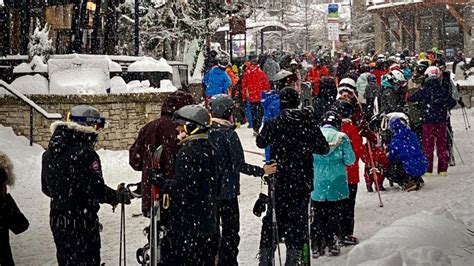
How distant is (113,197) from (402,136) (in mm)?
5606

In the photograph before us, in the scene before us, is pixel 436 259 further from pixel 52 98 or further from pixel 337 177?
pixel 52 98

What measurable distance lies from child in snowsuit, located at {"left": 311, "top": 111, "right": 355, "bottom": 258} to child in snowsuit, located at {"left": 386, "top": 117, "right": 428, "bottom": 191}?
118 inches

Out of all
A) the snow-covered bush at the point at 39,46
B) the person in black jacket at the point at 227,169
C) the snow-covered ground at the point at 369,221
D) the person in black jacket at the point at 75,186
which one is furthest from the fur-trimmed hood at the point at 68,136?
the snow-covered bush at the point at 39,46

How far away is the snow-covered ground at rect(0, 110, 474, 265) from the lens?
525 cm

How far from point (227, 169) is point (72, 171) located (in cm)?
149

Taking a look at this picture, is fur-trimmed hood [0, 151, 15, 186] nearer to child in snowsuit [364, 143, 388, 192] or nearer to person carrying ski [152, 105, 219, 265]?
person carrying ski [152, 105, 219, 265]

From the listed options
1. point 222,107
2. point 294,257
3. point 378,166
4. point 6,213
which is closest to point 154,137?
point 222,107

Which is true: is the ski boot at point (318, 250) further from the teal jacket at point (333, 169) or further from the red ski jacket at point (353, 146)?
the red ski jacket at point (353, 146)

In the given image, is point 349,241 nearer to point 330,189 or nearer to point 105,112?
point 330,189

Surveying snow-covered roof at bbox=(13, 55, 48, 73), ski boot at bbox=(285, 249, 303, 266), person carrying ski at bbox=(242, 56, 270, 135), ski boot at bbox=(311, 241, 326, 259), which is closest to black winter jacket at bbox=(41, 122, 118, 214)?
ski boot at bbox=(285, 249, 303, 266)

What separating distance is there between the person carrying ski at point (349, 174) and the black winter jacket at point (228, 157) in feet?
5.51

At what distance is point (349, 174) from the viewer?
7.33 m

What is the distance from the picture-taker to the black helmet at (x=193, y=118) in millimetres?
4660

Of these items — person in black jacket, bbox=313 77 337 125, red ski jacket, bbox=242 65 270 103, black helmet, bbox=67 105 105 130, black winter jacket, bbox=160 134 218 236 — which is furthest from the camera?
red ski jacket, bbox=242 65 270 103
